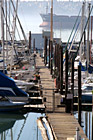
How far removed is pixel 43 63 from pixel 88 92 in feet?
54.6

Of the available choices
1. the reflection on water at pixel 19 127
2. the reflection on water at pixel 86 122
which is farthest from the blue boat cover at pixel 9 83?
the reflection on water at pixel 86 122

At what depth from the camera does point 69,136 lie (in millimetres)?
19656

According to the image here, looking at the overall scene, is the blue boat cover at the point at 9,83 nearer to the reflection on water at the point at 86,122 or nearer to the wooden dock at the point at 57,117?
the wooden dock at the point at 57,117

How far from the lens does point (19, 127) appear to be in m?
26.6

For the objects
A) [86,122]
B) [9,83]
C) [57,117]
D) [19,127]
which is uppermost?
[9,83]

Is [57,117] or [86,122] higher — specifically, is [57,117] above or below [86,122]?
above

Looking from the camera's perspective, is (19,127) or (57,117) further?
(19,127)

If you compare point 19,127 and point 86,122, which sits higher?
point 86,122

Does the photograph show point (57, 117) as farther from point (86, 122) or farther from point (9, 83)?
point (9, 83)

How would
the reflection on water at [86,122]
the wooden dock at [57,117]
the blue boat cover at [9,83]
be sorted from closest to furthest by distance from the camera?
1. the wooden dock at [57,117]
2. the reflection on water at [86,122]
3. the blue boat cover at [9,83]

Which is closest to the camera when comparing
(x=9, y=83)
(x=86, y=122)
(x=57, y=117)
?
(x=57, y=117)

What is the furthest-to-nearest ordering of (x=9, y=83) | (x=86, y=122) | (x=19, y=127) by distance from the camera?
(x=9, y=83)
(x=19, y=127)
(x=86, y=122)

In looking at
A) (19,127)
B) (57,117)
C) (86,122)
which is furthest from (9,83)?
(57,117)

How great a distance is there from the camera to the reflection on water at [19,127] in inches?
954
